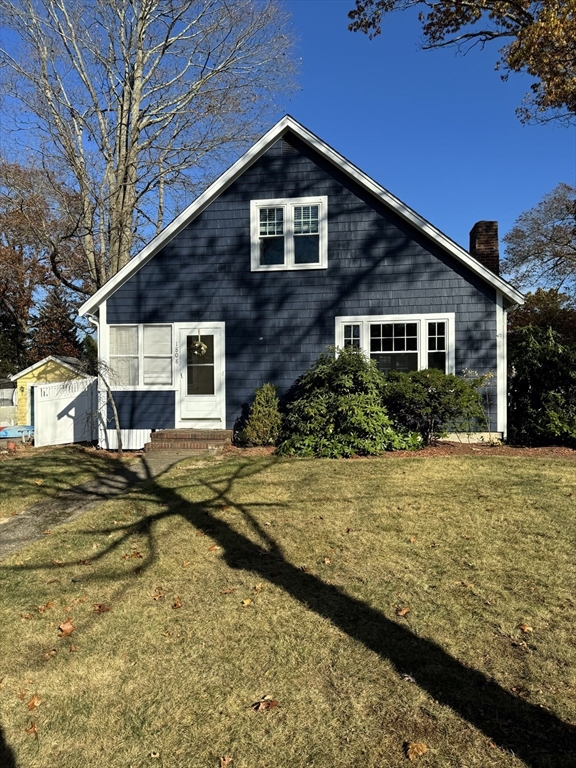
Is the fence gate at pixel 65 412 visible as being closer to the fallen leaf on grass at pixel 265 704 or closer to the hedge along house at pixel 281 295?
the hedge along house at pixel 281 295

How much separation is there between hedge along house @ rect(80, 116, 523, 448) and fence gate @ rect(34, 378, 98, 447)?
1.39 metres

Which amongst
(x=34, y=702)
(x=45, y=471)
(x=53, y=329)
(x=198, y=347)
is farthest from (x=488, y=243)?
(x=53, y=329)

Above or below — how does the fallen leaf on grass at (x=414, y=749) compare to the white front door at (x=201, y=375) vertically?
below

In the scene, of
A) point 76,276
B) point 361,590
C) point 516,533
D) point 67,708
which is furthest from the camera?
point 76,276

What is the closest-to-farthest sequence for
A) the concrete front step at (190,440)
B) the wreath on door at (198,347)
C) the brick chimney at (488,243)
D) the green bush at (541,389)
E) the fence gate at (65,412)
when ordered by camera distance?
1. the green bush at (541,389)
2. the concrete front step at (190,440)
3. the wreath on door at (198,347)
4. the brick chimney at (488,243)
5. the fence gate at (65,412)

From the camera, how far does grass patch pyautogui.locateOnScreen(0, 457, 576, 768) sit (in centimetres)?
278

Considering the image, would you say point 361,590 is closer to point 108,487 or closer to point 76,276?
point 108,487

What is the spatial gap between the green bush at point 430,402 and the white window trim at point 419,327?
2.15ft

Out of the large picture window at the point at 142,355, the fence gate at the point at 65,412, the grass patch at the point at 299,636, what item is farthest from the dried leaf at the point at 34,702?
the fence gate at the point at 65,412

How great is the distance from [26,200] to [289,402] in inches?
819

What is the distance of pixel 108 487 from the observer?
8766 millimetres

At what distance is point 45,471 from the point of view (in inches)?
392

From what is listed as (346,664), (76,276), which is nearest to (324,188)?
(346,664)

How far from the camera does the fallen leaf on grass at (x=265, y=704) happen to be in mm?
3021
